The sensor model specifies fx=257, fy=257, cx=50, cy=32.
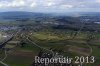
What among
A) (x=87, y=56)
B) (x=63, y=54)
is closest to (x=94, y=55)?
(x=87, y=56)

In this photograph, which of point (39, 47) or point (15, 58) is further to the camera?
point (39, 47)

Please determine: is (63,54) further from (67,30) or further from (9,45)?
(67,30)

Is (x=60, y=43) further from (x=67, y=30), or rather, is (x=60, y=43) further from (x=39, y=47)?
(x=67, y=30)

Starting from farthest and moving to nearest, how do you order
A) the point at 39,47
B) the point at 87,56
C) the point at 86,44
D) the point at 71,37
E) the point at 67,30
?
the point at 67,30, the point at 71,37, the point at 86,44, the point at 39,47, the point at 87,56

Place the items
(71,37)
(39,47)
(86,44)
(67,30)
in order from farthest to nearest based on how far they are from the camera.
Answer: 1. (67,30)
2. (71,37)
3. (86,44)
4. (39,47)

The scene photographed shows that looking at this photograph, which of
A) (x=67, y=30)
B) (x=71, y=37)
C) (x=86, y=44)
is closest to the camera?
(x=86, y=44)

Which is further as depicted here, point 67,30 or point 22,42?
point 67,30

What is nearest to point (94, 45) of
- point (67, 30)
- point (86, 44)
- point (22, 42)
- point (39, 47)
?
point (86, 44)

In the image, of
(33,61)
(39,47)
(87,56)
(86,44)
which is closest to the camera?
(33,61)
